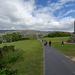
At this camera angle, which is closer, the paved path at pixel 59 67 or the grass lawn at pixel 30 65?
the paved path at pixel 59 67

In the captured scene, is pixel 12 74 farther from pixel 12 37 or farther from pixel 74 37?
pixel 12 37

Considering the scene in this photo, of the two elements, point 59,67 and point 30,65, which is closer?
point 59,67

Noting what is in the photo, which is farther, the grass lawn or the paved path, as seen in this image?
the grass lawn

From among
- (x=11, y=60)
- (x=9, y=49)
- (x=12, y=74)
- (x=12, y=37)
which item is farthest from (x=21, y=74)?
(x=12, y=37)

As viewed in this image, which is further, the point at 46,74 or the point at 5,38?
the point at 5,38

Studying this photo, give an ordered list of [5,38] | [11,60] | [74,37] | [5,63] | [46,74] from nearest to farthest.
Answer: [46,74]
[5,63]
[11,60]
[74,37]
[5,38]

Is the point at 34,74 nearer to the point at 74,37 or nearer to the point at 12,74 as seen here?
the point at 12,74

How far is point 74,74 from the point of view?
5609 mm

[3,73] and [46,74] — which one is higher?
[3,73]

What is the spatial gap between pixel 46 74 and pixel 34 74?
888mm

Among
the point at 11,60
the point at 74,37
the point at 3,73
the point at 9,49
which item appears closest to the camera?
the point at 3,73

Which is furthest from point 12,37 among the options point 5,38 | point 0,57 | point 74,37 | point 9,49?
point 0,57

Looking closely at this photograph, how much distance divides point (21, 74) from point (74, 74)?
396cm

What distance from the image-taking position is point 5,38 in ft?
243
